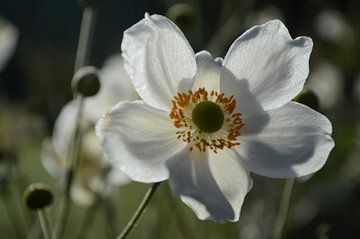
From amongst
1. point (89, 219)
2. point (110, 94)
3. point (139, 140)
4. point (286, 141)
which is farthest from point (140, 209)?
point (110, 94)

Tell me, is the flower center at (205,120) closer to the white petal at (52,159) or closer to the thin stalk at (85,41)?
the thin stalk at (85,41)

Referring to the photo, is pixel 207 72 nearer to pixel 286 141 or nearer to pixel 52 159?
pixel 286 141

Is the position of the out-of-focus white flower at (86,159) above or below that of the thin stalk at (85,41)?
below

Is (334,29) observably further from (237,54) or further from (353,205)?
(237,54)

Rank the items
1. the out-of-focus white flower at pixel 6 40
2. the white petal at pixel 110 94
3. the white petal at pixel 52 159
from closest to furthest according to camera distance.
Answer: the white petal at pixel 52 159 < the white petal at pixel 110 94 < the out-of-focus white flower at pixel 6 40

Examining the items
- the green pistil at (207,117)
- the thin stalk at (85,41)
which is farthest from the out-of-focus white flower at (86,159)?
the green pistil at (207,117)

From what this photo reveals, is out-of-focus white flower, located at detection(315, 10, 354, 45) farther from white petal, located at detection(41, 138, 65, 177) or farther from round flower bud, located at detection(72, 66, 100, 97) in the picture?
round flower bud, located at detection(72, 66, 100, 97)

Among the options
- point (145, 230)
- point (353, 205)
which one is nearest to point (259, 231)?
point (145, 230)

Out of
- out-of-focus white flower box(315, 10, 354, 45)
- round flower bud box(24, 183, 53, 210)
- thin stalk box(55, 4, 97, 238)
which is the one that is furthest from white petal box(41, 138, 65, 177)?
out-of-focus white flower box(315, 10, 354, 45)
